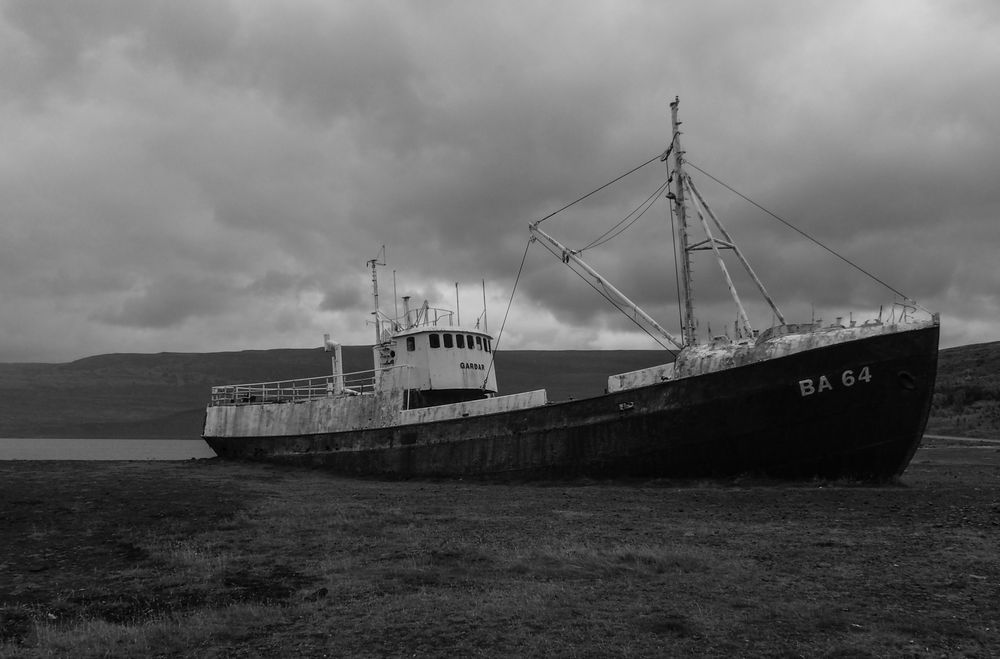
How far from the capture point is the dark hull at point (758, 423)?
60.8 feet

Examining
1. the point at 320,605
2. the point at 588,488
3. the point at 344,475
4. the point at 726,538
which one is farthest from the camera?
the point at 344,475

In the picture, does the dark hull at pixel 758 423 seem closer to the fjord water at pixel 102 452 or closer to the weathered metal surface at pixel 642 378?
Result: the weathered metal surface at pixel 642 378

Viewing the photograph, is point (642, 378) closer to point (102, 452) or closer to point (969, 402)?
point (969, 402)

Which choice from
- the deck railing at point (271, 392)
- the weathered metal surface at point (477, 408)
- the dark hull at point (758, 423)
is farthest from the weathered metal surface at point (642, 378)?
the deck railing at point (271, 392)

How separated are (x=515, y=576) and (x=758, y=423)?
12.0 meters

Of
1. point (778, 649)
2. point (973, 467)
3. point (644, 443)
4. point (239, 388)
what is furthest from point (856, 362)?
point (239, 388)

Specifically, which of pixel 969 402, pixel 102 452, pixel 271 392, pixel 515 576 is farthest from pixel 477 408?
pixel 102 452

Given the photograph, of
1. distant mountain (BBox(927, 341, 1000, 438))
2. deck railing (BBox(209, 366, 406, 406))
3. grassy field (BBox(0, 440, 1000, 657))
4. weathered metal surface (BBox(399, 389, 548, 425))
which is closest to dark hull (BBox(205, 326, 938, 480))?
weathered metal surface (BBox(399, 389, 548, 425))

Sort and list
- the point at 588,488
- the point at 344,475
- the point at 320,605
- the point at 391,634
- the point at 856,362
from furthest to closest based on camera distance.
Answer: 1. the point at 344,475
2. the point at 588,488
3. the point at 856,362
4. the point at 320,605
5. the point at 391,634

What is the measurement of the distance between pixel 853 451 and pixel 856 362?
7.98 feet

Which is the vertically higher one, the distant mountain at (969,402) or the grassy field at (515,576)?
the distant mountain at (969,402)

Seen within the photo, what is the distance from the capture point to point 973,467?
25.3 metres

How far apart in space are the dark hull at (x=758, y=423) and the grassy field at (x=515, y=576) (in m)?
1.45

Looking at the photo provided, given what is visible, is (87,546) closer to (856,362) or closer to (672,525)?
(672,525)
